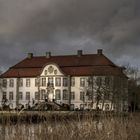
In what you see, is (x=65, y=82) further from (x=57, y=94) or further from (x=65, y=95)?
(x=57, y=94)

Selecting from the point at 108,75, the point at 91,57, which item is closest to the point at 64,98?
the point at 91,57

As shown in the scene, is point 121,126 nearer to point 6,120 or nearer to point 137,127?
point 137,127

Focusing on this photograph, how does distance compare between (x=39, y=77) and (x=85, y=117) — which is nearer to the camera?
(x=85, y=117)

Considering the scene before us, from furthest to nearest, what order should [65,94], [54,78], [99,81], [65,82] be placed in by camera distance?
[54,78] < [65,82] < [65,94] < [99,81]

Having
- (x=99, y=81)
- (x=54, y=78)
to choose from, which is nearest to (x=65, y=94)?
(x=54, y=78)

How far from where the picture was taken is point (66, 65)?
88500 mm

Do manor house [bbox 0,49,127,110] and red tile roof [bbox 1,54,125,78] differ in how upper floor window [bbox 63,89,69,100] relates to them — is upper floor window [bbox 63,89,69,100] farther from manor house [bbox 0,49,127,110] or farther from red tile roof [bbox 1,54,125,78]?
red tile roof [bbox 1,54,125,78]

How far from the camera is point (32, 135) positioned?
433 inches

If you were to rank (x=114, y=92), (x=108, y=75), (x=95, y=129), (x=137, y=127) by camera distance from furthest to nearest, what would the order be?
(x=108, y=75), (x=114, y=92), (x=137, y=127), (x=95, y=129)

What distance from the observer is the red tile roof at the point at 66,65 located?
282 feet

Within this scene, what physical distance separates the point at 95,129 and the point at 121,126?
3.18 feet

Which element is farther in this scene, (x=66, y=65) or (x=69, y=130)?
(x=66, y=65)

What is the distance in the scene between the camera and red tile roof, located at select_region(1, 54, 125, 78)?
85.9 m

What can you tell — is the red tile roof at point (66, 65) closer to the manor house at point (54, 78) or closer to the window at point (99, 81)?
the manor house at point (54, 78)
